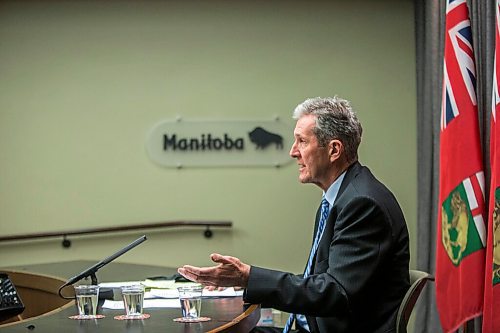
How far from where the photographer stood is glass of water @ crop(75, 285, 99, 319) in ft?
7.83

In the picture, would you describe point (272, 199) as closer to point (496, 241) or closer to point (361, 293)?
point (496, 241)

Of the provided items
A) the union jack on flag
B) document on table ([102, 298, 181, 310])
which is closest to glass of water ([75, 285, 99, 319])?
document on table ([102, 298, 181, 310])

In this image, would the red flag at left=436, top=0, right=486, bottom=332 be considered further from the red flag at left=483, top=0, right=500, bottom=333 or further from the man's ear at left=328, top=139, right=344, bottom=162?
the man's ear at left=328, top=139, right=344, bottom=162

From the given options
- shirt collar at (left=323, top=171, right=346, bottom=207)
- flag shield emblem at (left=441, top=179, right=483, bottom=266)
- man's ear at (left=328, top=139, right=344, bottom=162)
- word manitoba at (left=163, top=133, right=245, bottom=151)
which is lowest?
flag shield emblem at (left=441, top=179, right=483, bottom=266)

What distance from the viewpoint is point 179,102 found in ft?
17.8

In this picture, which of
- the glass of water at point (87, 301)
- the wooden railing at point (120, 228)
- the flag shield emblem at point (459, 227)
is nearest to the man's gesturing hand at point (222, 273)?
the glass of water at point (87, 301)

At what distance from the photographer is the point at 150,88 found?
541 cm

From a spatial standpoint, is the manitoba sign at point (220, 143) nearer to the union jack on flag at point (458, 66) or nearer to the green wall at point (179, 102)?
the green wall at point (179, 102)

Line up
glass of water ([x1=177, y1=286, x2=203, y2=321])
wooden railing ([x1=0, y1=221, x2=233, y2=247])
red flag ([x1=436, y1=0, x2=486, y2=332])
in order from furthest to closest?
wooden railing ([x1=0, y1=221, x2=233, y2=247]), red flag ([x1=436, y1=0, x2=486, y2=332]), glass of water ([x1=177, y1=286, x2=203, y2=321])

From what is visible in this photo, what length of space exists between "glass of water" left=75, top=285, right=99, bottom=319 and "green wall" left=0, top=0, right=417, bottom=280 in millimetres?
2976

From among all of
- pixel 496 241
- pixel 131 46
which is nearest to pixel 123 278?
pixel 496 241

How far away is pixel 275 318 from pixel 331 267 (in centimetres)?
286

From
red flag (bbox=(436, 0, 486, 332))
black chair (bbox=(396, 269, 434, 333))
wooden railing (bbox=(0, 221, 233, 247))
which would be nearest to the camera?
black chair (bbox=(396, 269, 434, 333))

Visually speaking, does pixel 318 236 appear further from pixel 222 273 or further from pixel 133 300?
pixel 133 300
